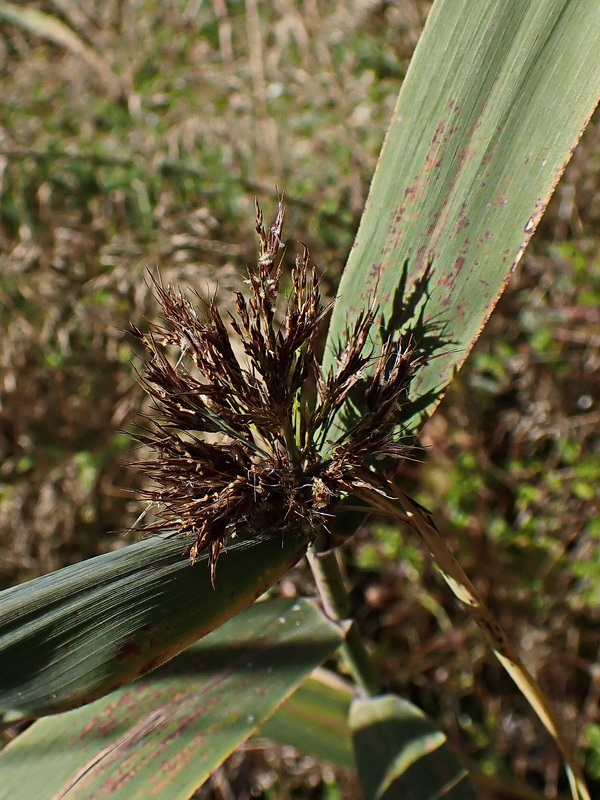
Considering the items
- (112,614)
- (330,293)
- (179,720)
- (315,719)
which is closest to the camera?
(112,614)

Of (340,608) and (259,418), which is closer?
(259,418)

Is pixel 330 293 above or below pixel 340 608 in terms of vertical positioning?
above

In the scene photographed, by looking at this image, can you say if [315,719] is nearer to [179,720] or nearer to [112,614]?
[179,720]

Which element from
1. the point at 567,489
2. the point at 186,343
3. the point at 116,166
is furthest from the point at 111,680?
the point at 116,166

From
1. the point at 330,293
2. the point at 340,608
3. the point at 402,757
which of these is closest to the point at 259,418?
the point at 340,608

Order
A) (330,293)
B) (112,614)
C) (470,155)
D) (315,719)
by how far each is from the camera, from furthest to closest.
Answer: (330,293)
(315,719)
(470,155)
(112,614)

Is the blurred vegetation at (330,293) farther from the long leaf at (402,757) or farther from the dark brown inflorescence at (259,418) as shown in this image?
the dark brown inflorescence at (259,418)

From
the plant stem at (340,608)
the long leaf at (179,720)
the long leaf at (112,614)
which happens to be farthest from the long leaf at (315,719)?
the long leaf at (112,614)

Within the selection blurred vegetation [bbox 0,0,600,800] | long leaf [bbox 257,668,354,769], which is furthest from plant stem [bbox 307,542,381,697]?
blurred vegetation [bbox 0,0,600,800]

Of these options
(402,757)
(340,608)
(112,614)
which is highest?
(112,614)
